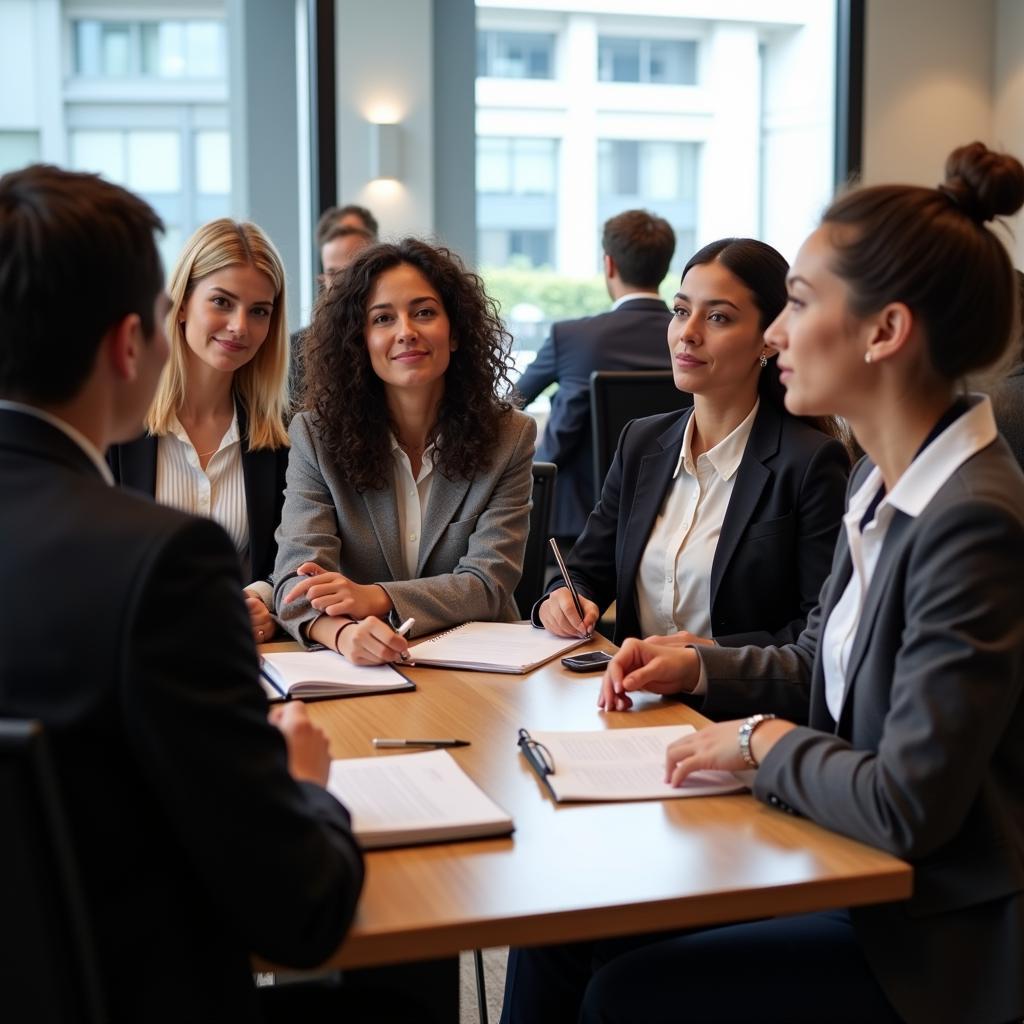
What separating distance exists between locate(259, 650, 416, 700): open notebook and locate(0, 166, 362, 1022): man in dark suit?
759 millimetres

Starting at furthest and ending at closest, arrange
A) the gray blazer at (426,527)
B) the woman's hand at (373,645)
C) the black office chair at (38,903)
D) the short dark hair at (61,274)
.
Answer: the gray blazer at (426,527), the woman's hand at (373,645), the short dark hair at (61,274), the black office chair at (38,903)

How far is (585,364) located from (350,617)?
7.79ft

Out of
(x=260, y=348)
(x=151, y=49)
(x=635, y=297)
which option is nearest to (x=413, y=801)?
(x=260, y=348)

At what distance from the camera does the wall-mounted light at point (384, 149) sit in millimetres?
5805

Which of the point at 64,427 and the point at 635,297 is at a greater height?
the point at 635,297

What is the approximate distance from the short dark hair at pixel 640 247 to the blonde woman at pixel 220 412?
6.81 feet

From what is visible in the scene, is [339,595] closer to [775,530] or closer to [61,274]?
[775,530]

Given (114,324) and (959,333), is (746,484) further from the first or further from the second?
(114,324)

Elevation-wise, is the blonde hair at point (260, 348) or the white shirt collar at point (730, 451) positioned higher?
the blonde hair at point (260, 348)

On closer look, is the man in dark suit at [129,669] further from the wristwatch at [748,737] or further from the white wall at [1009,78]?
the white wall at [1009,78]

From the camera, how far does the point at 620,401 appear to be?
11.0 feet

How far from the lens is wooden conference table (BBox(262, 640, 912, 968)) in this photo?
1.09 metres

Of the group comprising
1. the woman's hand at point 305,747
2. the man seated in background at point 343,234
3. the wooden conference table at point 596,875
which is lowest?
the wooden conference table at point 596,875

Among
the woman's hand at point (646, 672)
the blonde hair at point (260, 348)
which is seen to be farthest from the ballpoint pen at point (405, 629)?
the blonde hair at point (260, 348)
